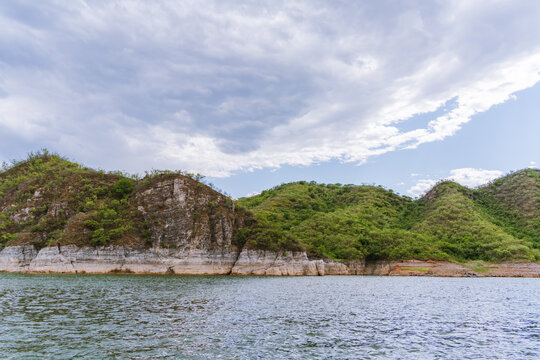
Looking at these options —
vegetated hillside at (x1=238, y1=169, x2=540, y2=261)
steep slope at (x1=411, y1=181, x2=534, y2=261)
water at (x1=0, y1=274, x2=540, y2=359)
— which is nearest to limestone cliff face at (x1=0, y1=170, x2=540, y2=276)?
vegetated hillside at (x1=238, y1=169, x2=540, y2=261)

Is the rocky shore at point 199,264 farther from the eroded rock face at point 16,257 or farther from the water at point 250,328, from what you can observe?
the water at point 250,328

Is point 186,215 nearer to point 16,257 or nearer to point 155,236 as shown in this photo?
point 155,236

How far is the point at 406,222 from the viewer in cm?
14300

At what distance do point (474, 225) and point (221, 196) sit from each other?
92.7 m

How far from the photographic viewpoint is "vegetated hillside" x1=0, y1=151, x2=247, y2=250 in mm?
71562

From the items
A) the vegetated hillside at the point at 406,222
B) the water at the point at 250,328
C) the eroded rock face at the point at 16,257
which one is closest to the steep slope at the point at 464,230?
the vegetated hillside at the point at 406,222

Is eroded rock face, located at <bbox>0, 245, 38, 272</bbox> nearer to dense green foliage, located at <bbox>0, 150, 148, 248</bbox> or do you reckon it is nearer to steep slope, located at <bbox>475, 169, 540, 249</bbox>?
dense green foliage, located at <bbox>0, 150, 148, 248</bbox>

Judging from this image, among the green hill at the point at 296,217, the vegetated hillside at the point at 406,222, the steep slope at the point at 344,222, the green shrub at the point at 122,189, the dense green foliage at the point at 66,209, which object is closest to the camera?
the dense green foliage at the point at 66,209

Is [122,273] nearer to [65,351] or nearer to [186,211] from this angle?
[186,211]

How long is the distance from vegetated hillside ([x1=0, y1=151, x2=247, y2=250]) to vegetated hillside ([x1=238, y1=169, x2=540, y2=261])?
13.6 metres

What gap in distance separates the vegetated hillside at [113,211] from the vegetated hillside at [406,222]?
13.6m

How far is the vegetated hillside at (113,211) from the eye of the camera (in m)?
71.6

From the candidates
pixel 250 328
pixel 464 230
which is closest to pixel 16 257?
pixel 250 328

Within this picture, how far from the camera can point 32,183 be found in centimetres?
8850
